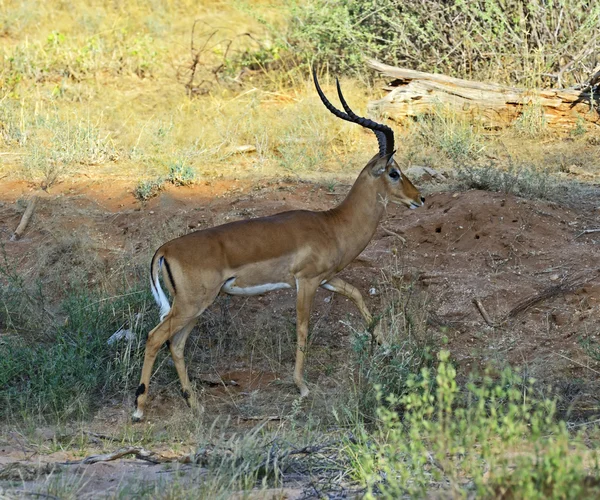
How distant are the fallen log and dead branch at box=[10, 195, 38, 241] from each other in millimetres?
4217

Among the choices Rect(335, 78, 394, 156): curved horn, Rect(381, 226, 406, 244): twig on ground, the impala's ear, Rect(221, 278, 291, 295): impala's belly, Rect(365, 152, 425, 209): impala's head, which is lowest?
Rect(381, 226, 406, 244): twig on ground

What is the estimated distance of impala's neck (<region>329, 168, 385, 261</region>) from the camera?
21.6 feet

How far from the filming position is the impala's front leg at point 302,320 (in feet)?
20.3

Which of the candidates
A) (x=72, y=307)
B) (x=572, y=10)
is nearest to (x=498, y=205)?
(x=72, y=307)

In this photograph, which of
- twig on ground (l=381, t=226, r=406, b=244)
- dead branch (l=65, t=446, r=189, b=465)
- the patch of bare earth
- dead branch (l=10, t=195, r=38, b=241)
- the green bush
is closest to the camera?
dead branch (l=65, t=446, r=189, b=465)

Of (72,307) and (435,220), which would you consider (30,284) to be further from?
(435,220)

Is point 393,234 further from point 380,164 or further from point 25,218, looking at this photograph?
point 25,218

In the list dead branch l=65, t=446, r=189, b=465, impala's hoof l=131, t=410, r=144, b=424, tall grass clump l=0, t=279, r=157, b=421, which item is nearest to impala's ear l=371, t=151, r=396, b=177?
tall grass clump l=0, t=279, r=157, b=421

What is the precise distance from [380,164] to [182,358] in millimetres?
1999

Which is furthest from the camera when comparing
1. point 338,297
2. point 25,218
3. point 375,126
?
point 25,218

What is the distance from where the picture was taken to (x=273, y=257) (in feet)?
20.2

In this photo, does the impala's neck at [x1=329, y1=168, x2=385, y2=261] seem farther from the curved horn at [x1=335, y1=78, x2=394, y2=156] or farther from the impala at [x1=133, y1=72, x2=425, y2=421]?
the curved horn at [x1=335, y1=78, x2=394, y2=156]

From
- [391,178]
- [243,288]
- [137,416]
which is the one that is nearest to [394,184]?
[391,178]

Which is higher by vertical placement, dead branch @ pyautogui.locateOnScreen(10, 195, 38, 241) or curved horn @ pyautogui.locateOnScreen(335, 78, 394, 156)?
curved horn @ pyautogui.locateOnScreen(335, 78, 394, 156)
